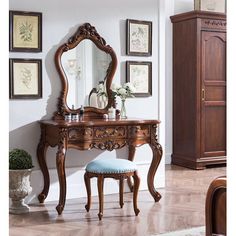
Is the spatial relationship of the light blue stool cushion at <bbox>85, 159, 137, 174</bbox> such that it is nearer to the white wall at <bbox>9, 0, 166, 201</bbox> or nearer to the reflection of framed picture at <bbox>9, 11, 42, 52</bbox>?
the white wall at <bbox>9, 0, 166, 201</bbox>

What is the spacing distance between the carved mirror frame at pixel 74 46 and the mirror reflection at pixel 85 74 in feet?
0.12

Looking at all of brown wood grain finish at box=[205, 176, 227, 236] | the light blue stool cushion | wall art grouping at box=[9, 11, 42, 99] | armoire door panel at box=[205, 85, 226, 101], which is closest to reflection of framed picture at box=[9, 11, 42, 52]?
wall art grouping at box=[9, 11, 42, 99]

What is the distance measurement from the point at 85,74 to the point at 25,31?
716mm

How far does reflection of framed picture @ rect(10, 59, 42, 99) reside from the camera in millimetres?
4395

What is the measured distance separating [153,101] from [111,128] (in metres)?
1.05

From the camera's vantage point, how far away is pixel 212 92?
20.9ft

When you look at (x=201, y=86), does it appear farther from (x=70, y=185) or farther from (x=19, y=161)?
(x=19, y=161)

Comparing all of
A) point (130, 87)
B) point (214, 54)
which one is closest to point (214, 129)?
point (214, 54)

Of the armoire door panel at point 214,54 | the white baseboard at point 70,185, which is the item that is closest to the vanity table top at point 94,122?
the white baseboard at point 70,185

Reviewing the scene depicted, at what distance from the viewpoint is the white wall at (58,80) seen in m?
4.51

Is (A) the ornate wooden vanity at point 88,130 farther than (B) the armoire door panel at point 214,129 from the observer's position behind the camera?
No

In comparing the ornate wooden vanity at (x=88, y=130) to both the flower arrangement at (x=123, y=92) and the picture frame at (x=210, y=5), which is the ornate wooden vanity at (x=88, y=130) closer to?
the flower arrangement at (x=123, y=92)
